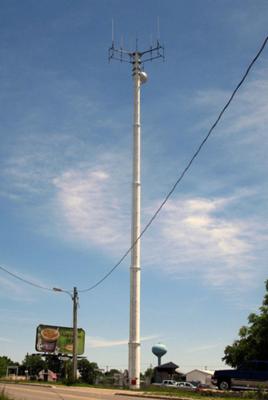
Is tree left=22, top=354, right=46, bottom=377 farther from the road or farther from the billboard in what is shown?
the road

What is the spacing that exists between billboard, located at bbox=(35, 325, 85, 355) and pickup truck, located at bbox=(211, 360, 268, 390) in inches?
2023

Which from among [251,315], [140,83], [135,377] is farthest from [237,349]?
[140,83]

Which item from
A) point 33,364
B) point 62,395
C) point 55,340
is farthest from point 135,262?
point 33,364

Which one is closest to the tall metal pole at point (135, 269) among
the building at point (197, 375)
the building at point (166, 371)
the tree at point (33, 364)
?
the building at point (166, 371)

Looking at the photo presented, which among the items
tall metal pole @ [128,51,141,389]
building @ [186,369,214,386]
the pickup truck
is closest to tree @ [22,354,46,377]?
building @ [186,369,214,386]

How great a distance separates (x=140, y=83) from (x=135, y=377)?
84.0 ft

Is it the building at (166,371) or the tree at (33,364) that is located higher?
the tree at (33,364)

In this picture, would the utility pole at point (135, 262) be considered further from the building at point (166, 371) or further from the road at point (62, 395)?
the building at point (166, 371)

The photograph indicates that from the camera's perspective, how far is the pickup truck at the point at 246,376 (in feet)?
120

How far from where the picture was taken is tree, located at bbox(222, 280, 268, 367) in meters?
55.9

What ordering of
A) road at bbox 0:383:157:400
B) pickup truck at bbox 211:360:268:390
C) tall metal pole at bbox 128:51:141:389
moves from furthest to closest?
tall metal pole at bbox 128:51:141:389 → pickup truck at bbox 211:360:268:390 → road at bbox 0:383:157:400

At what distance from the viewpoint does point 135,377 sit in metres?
46.8

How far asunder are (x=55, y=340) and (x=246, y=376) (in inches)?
2134

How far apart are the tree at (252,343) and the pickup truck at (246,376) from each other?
691 inches
